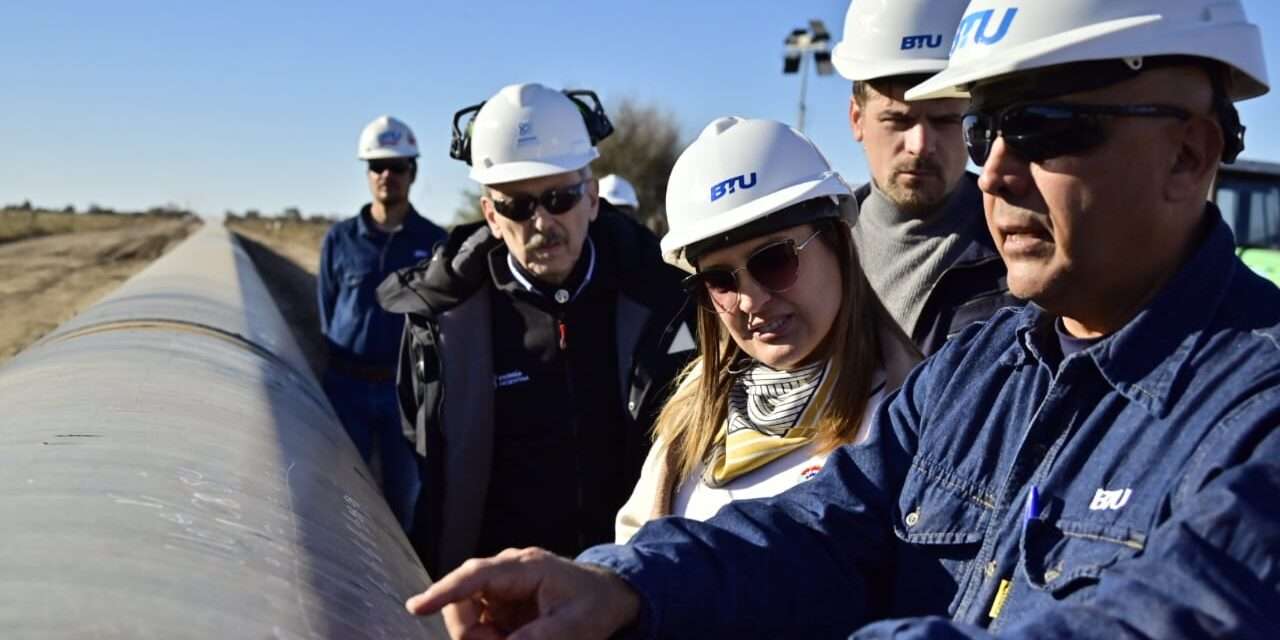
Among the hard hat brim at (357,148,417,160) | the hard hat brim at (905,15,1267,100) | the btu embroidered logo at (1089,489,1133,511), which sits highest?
the hard hat brim at (905,15,1267,100)

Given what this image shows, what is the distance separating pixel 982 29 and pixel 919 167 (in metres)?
1.71

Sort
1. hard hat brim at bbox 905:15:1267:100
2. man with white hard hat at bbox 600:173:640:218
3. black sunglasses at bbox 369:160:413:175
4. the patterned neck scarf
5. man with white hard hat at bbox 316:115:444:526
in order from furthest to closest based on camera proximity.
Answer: man with white hard hat at bbox 600:173:640:218
black sunglasses at bbox 369:160:413:175
man with white hard hat at bbox 316:115:444:526
the patterned neck scarf
hard hat brim at bbox 905:15:1267:100

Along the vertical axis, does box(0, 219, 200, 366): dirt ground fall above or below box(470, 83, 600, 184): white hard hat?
below

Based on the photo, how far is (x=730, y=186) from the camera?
271 cm

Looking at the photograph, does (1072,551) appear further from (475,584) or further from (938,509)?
(475,584)

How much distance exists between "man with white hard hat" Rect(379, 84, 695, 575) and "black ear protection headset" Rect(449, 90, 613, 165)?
0.19 m

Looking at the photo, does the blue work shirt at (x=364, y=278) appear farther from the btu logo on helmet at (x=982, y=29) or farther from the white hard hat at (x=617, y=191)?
the btu logo on helmet at (x=982, y=29)

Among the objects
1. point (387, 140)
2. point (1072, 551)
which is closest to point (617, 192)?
point (387, 140)

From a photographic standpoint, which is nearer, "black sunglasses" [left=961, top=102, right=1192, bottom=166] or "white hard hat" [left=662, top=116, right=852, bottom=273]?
"black sunglasses" [left=961, top=102, right=1192, bottom=166]

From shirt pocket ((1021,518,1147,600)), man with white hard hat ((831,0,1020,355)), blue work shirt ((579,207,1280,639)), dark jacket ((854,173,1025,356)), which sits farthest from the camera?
man with white hard hat ((831,0,1020,355))

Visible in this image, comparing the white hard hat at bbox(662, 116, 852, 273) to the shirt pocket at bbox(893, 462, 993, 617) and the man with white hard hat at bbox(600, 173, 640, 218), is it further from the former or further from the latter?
the man with white hard hat at bbox(600, 173, 640, 218)

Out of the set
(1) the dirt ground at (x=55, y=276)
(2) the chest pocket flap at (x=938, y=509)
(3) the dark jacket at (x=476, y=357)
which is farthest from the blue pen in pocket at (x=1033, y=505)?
(1) the dirt ground at (x=55, y=276)

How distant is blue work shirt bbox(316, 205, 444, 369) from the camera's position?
7164 mm

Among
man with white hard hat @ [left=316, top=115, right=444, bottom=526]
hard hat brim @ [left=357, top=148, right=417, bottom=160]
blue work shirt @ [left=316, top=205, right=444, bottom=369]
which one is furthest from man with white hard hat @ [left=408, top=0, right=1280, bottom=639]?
hard hat brim @ [left=357, top=148, right=417, bottom=160]
